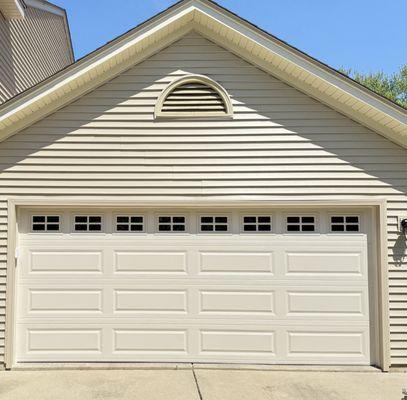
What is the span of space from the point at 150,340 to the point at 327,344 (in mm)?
2754

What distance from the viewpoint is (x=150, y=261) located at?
6.11m

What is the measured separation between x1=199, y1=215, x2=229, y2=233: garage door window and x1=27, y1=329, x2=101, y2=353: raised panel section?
2314 millimetres

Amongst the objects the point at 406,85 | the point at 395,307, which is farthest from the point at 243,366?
the point at 406,85

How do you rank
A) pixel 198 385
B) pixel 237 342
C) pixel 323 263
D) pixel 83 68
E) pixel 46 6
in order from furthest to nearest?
pixel 46 6
pixel 323 263
pixel 237 342
pixel 83 68
pixel 198 385

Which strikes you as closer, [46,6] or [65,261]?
[65,261]

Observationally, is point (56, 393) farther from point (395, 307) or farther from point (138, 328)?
point (395, 307)

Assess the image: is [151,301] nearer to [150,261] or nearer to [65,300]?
[150,261]

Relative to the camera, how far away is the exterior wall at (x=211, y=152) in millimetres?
6043

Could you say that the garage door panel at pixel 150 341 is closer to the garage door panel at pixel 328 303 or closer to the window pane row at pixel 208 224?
the window pane row at pixel 208 224

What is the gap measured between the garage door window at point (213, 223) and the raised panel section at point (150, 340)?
165cm

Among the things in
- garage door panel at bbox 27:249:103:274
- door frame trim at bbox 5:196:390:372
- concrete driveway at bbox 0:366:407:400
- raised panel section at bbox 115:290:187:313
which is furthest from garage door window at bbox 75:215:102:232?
concrete driveway at bbox 0:366:407:400

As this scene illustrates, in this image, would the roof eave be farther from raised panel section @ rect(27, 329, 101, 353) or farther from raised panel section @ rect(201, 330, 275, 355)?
raised panel section @ rect(201, 330, 275, 355)

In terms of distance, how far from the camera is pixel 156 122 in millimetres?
6160

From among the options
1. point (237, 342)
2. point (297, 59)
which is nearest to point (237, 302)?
point (237, 342)
